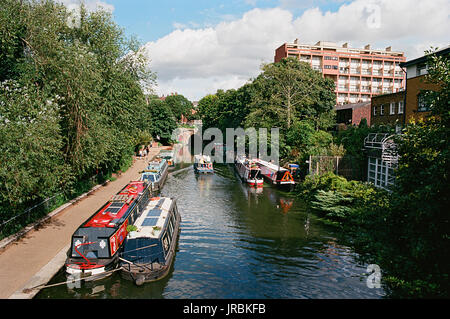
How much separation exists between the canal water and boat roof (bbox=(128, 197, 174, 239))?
1.89 m

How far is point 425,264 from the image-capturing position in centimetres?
919

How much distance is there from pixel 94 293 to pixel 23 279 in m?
2.57

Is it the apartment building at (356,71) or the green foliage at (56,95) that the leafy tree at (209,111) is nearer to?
the apartment building at (356,71)

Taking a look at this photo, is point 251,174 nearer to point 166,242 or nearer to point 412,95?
point 412,95

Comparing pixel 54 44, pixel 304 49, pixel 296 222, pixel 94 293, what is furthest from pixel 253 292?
pixel 304 49

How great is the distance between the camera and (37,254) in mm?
14641

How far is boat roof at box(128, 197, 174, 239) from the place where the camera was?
47.5 feet

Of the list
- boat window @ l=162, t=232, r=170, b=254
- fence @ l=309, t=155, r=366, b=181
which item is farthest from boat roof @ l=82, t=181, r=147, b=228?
fence @ l=309, t=155, r=366, b=181

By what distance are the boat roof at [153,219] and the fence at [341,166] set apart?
15.7 metres

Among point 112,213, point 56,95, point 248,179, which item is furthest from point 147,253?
point 248,179

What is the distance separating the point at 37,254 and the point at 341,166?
23.6 m

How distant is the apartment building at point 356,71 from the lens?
8056cm

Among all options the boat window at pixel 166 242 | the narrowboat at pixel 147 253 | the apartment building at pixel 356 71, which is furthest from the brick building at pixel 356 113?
the narrowboat at pixel 147 253

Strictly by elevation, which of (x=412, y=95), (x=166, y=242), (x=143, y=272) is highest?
(x=412, y=95)
